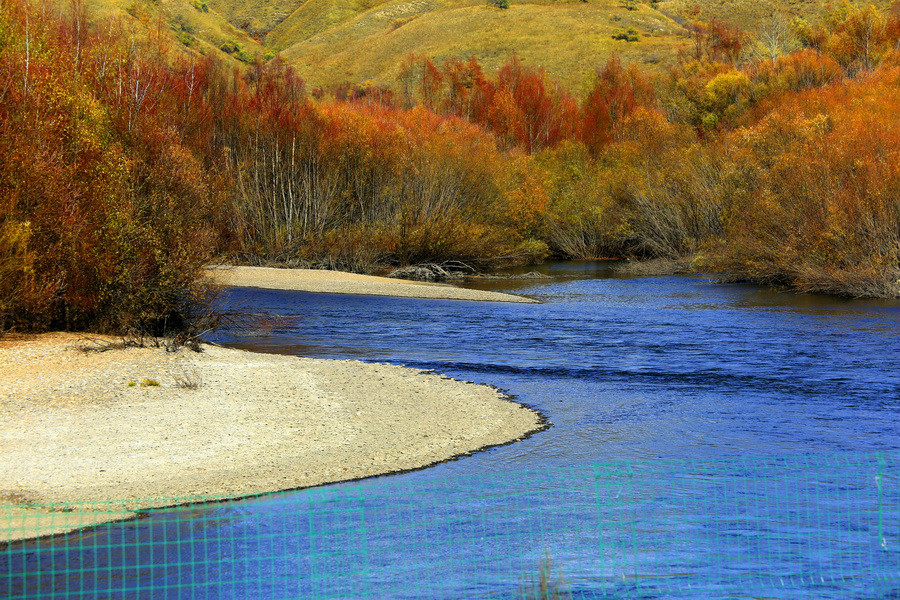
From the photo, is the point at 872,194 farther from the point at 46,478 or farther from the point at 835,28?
the point at 835,28

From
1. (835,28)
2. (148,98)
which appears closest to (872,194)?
(148,98)

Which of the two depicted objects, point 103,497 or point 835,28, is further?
point 835,28

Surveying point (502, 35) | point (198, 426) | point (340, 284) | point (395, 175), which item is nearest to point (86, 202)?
point (198, 426)

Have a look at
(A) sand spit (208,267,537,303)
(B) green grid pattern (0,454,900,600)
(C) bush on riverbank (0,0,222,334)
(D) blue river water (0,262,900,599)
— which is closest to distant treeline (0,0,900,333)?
(C) bush on riverbank (0,0,222,334)

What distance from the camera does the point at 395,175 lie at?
172 feet

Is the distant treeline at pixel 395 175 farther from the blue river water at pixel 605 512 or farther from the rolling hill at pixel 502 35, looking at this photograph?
the rolling hill at pixel 502 35

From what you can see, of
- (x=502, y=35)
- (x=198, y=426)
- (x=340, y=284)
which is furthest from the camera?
(x=502, y=35)

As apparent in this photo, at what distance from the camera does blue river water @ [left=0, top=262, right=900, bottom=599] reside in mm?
8258

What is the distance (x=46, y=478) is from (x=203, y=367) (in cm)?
735

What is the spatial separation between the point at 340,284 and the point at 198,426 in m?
26.8

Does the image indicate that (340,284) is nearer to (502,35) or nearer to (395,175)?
(395,175)

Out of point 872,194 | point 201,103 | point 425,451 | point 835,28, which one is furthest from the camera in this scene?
point 835,28

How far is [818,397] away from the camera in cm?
1659

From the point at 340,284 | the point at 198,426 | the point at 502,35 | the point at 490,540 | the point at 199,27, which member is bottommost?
the point at 340,284
